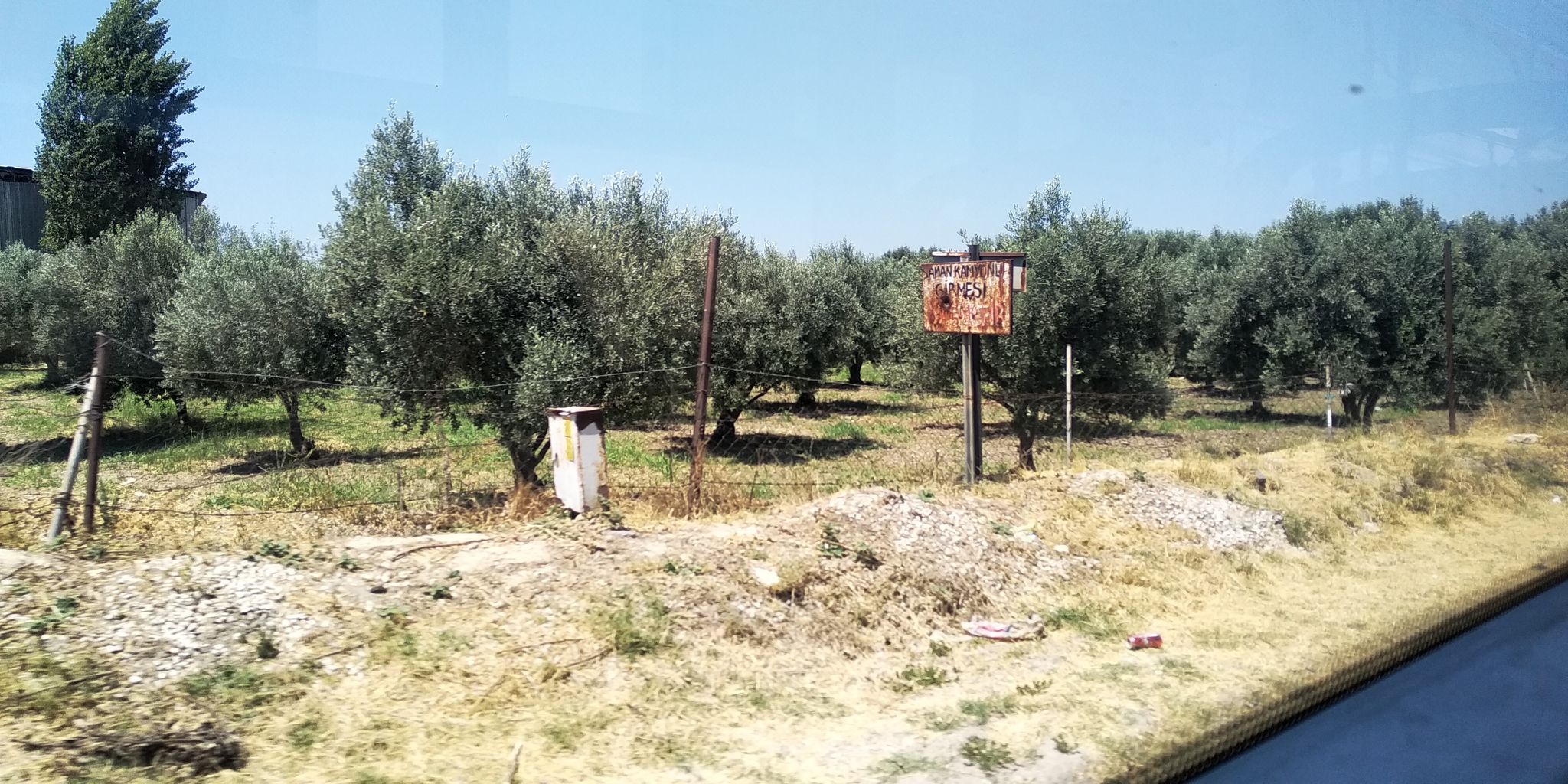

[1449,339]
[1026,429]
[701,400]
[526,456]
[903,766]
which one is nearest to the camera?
[903,766]

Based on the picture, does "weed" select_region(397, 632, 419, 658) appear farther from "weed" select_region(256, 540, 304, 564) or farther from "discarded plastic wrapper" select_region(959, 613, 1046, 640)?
"discarded plastic wrapper" select_region(959, 613, 1046, 640)

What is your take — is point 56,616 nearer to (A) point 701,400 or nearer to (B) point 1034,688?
(A) point 701,400

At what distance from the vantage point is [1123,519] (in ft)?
34.0

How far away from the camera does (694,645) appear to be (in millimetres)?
6367

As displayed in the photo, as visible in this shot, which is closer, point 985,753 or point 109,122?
point 985,753

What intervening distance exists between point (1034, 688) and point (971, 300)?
639cm

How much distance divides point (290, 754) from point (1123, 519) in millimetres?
8537

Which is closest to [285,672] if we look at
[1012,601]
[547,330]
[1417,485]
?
[1012,601]

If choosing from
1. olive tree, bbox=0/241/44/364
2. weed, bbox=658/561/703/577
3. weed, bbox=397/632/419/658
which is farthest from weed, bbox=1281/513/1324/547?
olive tree, bbox=0/241/44/364

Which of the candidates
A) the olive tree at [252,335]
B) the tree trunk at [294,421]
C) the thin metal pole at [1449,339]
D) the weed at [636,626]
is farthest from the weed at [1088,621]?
the olive tree at [252,335]

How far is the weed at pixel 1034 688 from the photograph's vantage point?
19.7ft

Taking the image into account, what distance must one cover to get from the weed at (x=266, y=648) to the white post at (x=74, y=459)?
7.55 feet

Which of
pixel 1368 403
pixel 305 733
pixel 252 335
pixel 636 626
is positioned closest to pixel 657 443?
pixel 252 335

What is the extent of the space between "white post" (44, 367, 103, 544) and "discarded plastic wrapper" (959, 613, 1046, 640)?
6.80m
